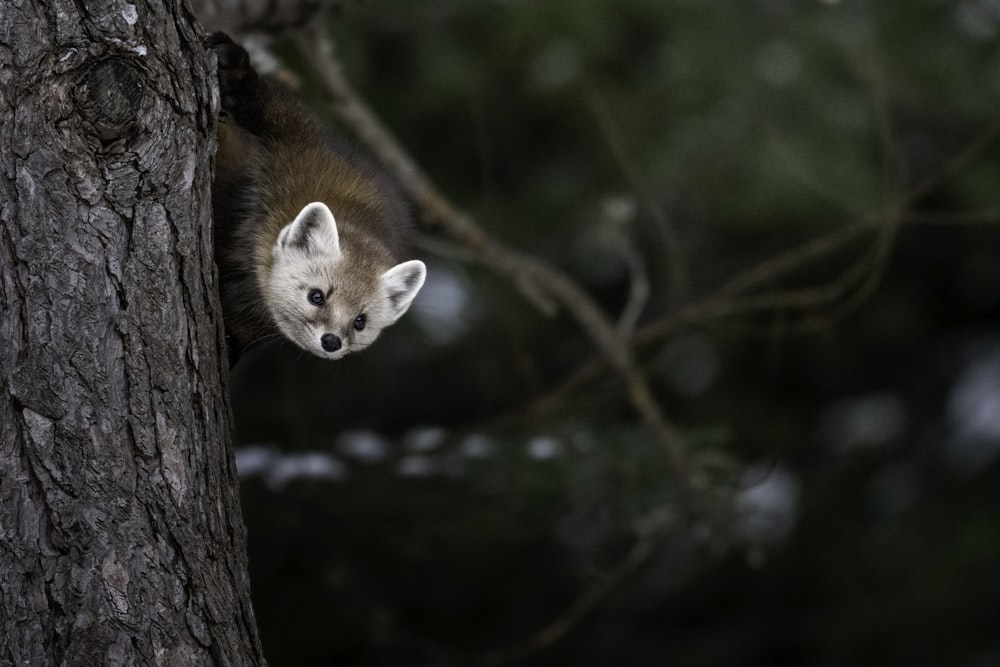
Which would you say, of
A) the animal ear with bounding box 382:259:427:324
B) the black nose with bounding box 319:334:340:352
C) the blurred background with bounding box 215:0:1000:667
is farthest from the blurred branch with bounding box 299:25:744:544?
the black nose with bounding box 319:334:340:352

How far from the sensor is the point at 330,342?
370 cm

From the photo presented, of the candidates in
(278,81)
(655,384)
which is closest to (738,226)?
(655,384)

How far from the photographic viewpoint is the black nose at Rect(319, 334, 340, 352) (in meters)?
3.69

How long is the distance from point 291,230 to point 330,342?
14.4 inches

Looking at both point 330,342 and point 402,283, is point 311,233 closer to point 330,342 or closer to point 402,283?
point 330,342

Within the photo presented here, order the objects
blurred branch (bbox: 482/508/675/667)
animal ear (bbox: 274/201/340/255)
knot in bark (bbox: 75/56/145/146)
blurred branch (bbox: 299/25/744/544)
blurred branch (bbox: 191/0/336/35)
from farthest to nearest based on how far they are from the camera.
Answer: blurred branch (bbox: 482/508/675/667)
blurred branch (bbox: 299/25/744/544)
blurred branch (bbox: 191/0/336/35)
animal ear (bbox: 274/201/340/255)
knot in bark (bbox: 75/56/145/146)

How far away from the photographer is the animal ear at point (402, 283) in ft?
12.6

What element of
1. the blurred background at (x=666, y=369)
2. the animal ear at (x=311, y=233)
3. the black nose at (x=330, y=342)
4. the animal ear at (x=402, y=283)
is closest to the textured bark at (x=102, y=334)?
the animal ear at (x=311, y=233)

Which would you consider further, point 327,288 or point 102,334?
point 327,288

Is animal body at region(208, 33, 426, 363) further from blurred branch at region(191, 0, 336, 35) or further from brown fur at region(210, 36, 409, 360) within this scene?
blurred branch at region(191, 0, 336, 35)

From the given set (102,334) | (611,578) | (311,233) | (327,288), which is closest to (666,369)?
(611,578)

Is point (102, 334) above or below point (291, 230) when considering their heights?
below

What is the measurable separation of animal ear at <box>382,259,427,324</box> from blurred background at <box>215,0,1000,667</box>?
2.54ft

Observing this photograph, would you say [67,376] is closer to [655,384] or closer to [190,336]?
[190,336]
